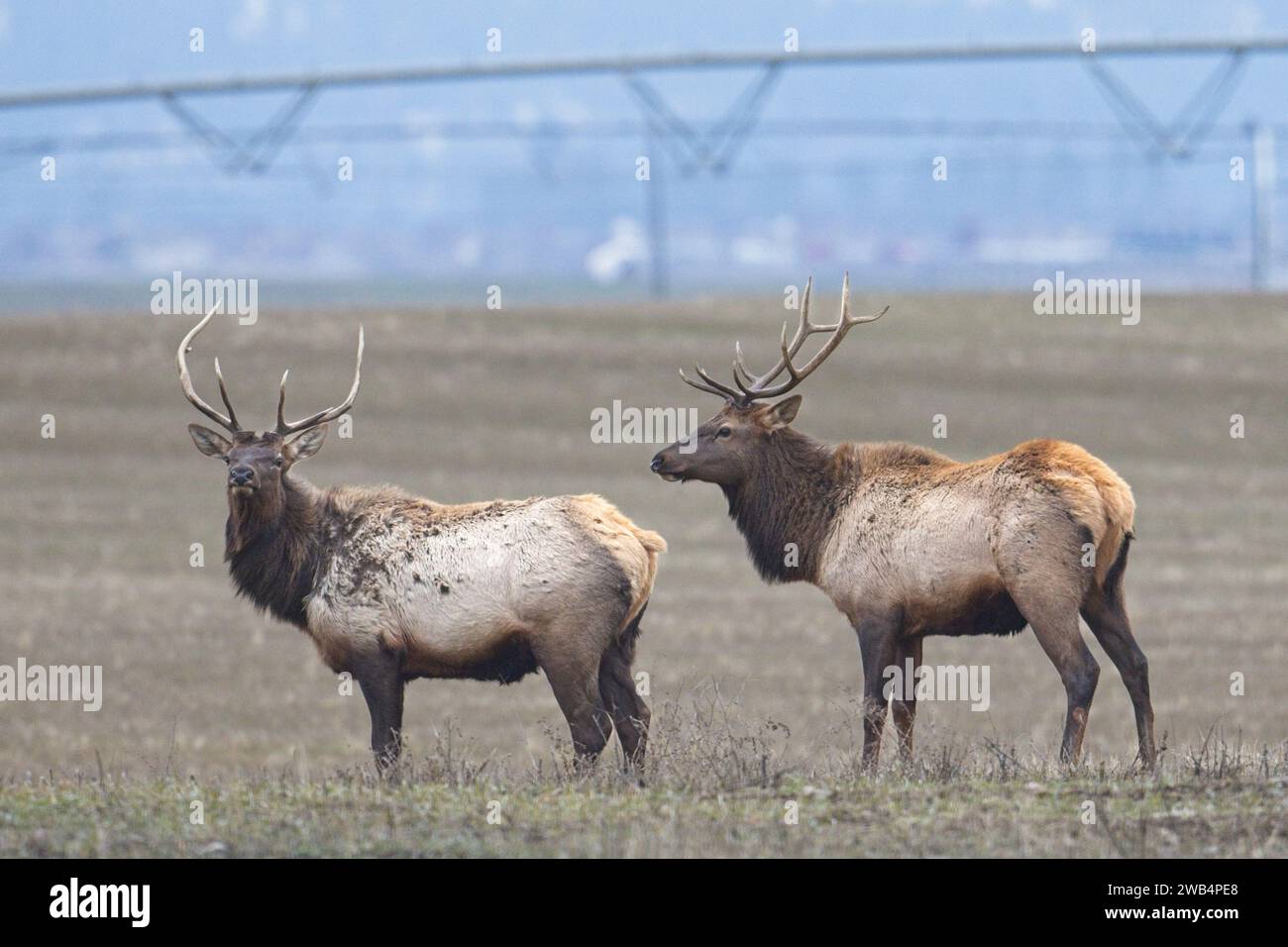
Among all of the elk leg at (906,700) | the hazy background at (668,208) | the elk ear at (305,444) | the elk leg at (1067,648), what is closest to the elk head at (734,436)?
the elk leg at (906,700)

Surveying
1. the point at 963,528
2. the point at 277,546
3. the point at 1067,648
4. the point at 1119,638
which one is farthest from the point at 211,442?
the point at 1119,638

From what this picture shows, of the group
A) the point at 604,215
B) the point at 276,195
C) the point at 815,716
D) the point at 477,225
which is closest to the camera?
the point at 815,716

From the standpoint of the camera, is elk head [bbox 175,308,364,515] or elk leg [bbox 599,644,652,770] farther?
elk head [bbox 175,308,364,515]

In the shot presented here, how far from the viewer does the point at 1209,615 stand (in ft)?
75.2

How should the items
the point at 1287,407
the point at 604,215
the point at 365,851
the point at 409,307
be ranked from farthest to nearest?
the point at 604,215
the point at 409,307
the point at 1287,407
the point at 365,851

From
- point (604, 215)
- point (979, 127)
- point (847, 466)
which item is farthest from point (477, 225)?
point (847, 466)

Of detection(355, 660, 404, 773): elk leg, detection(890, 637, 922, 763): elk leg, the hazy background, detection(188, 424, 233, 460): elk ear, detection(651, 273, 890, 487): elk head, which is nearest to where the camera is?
detection(355, 660, 404, 773): elk leg

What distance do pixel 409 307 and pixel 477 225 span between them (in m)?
109

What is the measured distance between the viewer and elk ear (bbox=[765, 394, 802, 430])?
1263cm

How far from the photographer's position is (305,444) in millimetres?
12227

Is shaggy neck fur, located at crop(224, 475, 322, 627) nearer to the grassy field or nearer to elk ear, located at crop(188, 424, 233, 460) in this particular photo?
elk ear, located at crop(188, 424, 233, 460)

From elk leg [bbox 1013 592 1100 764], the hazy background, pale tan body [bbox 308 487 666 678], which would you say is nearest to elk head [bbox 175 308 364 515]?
pale tan body [bbox 308 487 666 678]

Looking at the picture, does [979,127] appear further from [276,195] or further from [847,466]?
[276,195]

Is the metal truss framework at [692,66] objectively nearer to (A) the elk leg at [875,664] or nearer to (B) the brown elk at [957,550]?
(B) the brown elk at [957,550]
